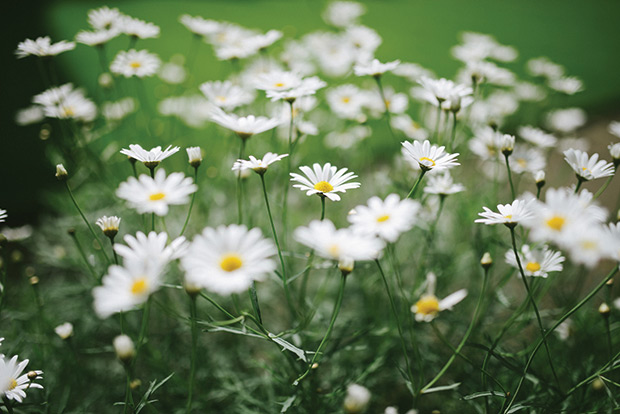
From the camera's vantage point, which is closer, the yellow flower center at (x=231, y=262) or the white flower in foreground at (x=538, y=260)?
the yellow flower center at (x=231, y=262)

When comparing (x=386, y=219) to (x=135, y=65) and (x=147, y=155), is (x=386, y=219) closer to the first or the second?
(x=147, y=155)

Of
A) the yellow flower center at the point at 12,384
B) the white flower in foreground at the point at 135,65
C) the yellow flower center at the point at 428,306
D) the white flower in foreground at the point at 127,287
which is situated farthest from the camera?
the white flower in foreground at the point at 135,65

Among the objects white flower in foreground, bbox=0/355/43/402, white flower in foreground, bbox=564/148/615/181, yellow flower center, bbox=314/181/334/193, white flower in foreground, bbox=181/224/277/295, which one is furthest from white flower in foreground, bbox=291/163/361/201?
white flower in foreground, bbox=0/355/43/402

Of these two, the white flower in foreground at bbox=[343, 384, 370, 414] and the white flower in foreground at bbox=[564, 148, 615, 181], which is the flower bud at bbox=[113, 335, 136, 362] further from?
the white flower in foreground at bbox=[564, 148, 615, 181]

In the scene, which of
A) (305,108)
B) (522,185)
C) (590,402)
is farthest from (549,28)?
(590,402)

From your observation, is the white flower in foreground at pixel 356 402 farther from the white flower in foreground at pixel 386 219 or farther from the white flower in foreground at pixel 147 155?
the white flower in foreground at pixel 147 155

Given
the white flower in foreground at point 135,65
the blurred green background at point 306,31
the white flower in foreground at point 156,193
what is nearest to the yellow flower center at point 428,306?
the white flower in foreground at point 156,193
